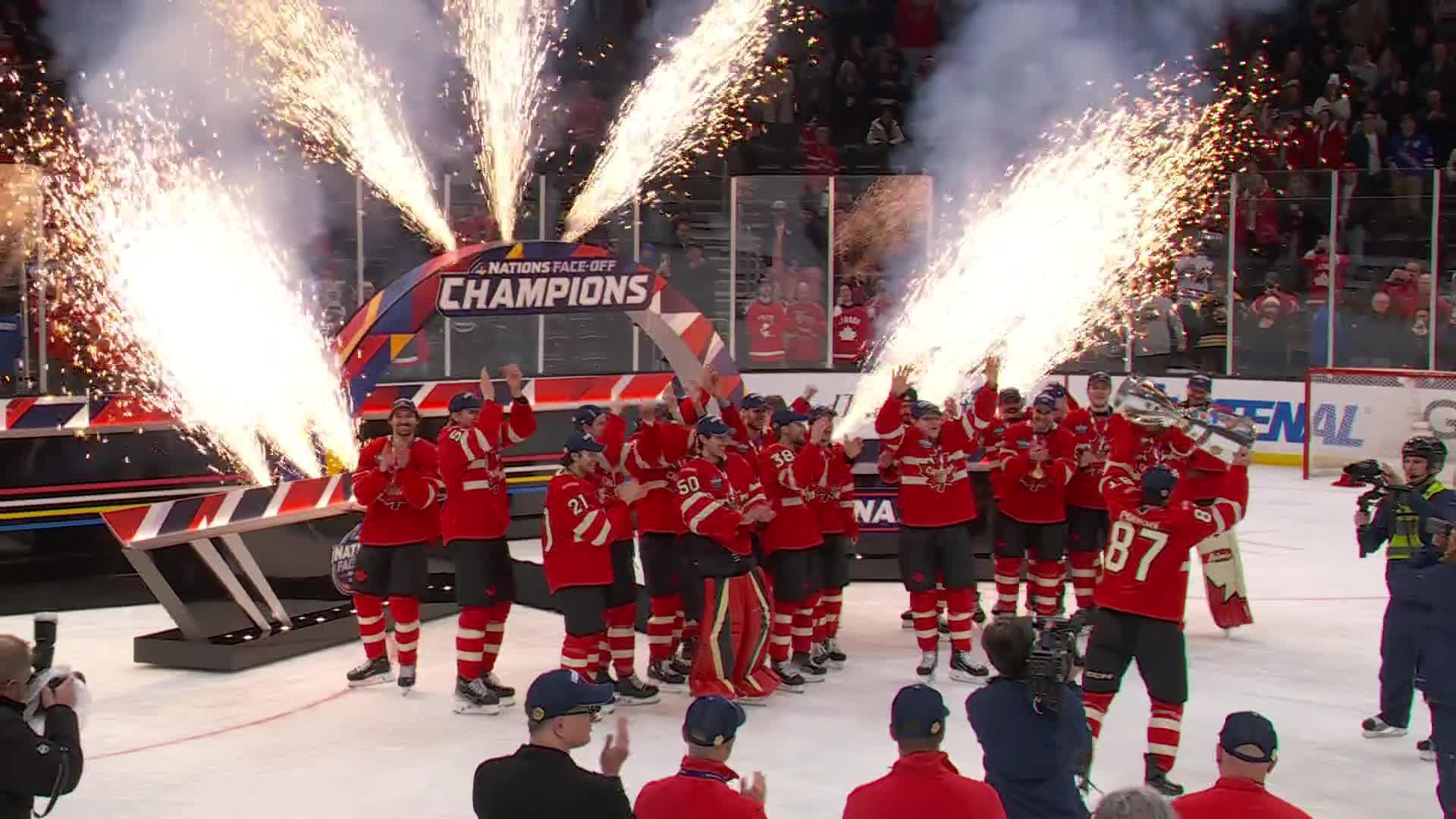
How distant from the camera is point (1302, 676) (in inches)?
400

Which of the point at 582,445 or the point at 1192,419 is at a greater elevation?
the point at 1192,419

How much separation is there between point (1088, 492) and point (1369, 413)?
860cm

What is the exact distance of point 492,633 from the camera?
375 inches

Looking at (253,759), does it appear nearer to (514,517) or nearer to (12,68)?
(514,517)

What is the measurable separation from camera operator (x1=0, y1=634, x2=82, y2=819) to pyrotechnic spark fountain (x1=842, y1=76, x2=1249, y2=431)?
Result: 34.0ft

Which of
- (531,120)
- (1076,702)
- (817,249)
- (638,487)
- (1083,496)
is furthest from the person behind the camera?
(531,120)

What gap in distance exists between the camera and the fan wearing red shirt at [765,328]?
18219 millimetres

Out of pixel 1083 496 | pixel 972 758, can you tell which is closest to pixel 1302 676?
pixel 1083 496

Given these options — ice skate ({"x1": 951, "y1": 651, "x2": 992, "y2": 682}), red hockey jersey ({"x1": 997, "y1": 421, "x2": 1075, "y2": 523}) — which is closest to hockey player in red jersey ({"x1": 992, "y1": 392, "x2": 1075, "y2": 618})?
red hockey jersey ({"x1": 997, "y1": 421, "x2": 1075, "y2": 523})

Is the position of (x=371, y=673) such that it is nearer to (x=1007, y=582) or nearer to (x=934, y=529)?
(x=934, y=529)

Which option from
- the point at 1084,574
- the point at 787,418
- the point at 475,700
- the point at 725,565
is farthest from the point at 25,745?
the point at 1084,574

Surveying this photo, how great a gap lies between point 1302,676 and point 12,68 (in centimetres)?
1488

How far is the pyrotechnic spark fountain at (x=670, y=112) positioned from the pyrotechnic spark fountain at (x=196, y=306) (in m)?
3.12

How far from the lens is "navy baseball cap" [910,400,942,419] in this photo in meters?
9.84
